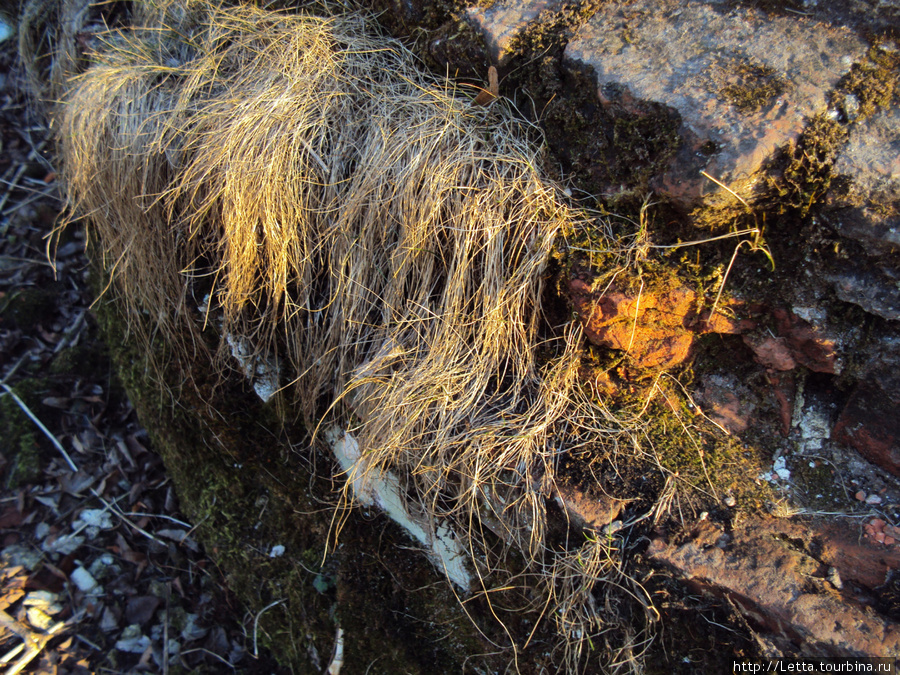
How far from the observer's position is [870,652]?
1123 mm

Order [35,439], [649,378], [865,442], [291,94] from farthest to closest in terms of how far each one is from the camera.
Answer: [35,439] → [291,94] → [649,378] → [865,442]

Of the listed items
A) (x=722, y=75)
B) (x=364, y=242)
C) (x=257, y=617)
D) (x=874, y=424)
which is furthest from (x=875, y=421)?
(x=257, y=617)

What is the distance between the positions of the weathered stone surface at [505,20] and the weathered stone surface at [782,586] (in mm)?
1518

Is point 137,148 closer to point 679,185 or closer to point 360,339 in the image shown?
point 360,339

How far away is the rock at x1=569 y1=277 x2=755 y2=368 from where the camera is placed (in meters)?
1.41

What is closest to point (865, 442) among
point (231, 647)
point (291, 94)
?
point (291, 94)

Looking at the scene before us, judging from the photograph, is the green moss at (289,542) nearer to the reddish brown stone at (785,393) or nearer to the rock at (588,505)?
the rock at (588,505)

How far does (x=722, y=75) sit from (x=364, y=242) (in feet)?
3.61

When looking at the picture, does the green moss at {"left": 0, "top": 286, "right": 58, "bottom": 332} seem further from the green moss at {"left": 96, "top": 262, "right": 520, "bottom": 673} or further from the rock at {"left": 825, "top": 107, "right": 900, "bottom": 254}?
the rock at {"left": 825, "top": 107, "right": 900, "bottom": 254}

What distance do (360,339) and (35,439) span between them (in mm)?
1895

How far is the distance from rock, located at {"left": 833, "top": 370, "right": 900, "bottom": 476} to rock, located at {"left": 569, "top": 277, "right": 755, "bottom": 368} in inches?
12.3

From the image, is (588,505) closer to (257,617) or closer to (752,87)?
(752,87)

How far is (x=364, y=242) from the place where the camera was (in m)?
1.63

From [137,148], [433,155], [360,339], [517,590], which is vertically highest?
[433,155]
